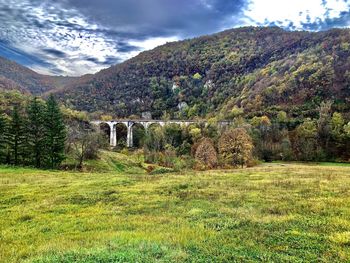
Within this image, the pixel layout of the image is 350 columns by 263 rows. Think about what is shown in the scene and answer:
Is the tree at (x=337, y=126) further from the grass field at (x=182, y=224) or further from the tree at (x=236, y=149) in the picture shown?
the grass field at (x=182, y=224)

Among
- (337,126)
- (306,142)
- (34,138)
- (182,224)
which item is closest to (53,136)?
(34,138)

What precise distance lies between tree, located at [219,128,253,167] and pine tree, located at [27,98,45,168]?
32.1 meters

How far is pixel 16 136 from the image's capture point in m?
53.7

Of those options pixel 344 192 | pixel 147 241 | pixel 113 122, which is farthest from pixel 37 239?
pixel 113 122

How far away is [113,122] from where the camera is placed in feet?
498

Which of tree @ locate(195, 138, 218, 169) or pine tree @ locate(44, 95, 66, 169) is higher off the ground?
pine tree @ locate(44, 95, 66, 169)

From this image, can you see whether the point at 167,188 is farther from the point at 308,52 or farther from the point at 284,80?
the point at 308,52

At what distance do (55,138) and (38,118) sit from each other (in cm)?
434

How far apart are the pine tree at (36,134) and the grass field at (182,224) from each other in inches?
1397

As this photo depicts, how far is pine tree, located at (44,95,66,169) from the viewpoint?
55.8 m

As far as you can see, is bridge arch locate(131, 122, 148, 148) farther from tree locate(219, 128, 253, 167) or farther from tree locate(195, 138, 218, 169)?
tree locate(219, 128, 253, 167)

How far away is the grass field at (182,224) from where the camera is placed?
8961 mm

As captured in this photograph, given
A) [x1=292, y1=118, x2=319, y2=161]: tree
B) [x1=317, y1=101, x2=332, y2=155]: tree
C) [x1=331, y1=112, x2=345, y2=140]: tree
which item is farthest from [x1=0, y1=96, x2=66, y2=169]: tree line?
[x1=331, y1=112, x2=345, y2=140]: tree

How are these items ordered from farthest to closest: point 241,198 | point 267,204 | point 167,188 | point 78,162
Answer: point 78,162 < point 167,188 < point 241,198 < point 267,204
